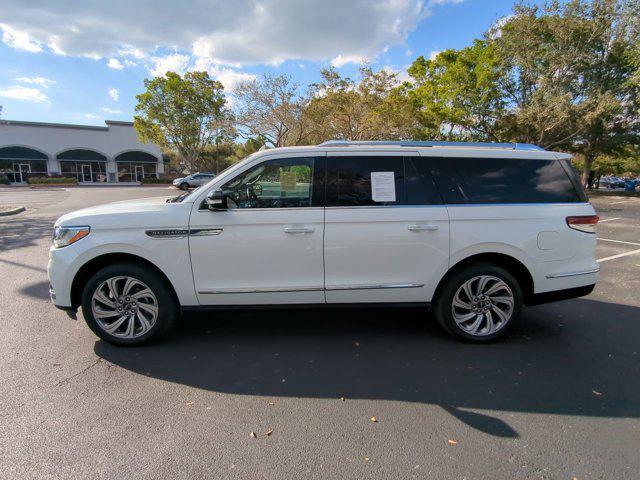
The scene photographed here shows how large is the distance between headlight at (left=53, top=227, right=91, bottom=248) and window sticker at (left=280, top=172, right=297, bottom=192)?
1.90 m

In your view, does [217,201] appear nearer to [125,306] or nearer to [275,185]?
[275,185]

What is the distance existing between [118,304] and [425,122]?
24.6m

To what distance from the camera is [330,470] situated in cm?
230

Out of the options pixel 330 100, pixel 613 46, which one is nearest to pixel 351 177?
pixel 330 100

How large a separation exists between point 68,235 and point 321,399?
9.34 ft

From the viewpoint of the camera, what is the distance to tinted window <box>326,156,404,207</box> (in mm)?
3727

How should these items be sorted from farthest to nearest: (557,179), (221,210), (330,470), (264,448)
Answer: (557,179) → (221,210) → (264,448) → (330,470)

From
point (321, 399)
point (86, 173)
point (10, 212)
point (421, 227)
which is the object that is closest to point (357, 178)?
point (421, 227)

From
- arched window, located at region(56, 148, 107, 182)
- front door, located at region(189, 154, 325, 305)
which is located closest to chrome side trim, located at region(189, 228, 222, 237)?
front door, located at region(189, 154, 325, 305)

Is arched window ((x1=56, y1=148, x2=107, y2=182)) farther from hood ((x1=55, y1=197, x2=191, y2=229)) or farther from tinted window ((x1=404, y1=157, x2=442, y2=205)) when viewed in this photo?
tinted window ((x1=404, y1=157, x2=442, y2=205))

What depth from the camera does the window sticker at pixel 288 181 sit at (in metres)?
3.78

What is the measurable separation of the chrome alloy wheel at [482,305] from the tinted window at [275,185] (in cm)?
185

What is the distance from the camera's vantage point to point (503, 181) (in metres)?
3.89

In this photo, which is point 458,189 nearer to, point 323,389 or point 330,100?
point 323,389
